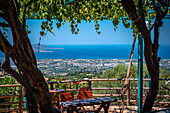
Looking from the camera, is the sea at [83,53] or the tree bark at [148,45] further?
the sea at [83,53]

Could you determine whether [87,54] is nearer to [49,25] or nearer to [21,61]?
[49,25]

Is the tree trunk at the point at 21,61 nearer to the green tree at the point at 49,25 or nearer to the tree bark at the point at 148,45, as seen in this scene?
the green tree at the point at 49,25

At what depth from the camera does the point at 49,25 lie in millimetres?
3963

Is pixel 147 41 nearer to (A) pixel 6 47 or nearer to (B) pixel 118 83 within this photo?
(A) pixel 6 47

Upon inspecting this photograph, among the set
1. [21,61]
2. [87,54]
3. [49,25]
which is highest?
[87,54]

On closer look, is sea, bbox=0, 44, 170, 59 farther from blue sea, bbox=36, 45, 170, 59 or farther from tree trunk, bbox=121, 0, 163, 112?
tree trunk, bbox=121, 0, 163, 112

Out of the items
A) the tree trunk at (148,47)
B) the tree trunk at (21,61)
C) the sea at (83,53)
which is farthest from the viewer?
the sea at (83,53)

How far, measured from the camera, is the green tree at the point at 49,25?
7.99 ft

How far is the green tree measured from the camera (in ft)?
7.99

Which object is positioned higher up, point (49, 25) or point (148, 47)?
point (49, 25)

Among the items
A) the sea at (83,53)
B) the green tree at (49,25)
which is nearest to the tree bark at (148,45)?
the green tree at (49,25)

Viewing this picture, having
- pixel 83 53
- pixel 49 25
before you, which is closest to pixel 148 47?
pixel 49 25

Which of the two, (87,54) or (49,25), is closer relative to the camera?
(49,25)

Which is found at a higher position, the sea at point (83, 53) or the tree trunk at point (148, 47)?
the sea at point (83, 53)
